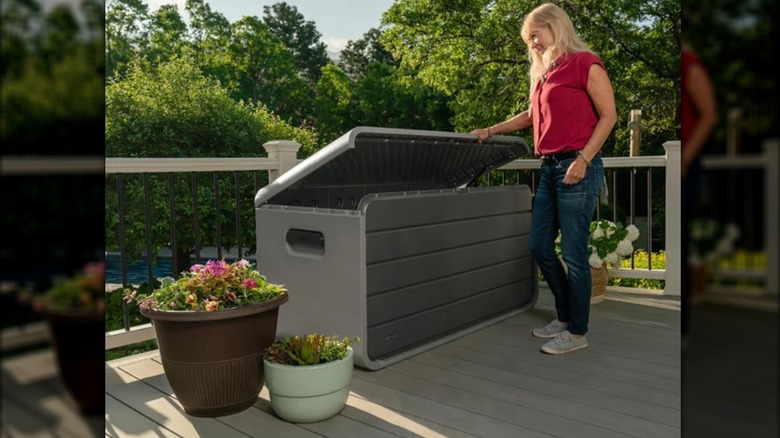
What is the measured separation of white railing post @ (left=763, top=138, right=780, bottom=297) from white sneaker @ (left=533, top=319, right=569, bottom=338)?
311 centimetres

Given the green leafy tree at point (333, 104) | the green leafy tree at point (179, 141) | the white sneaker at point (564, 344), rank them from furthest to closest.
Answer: the green leafy tree at point (333, 104) → the green leafy tree at point (179, 141) → the white sneaker at point (564, 344)

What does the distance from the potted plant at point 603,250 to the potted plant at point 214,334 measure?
228 cm

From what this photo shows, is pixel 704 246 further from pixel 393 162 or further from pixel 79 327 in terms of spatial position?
pixel 393 162

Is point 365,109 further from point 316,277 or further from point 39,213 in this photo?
point 39,213

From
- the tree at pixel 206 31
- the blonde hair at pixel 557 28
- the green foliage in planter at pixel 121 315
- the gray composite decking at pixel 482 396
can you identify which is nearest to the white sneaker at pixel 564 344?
the gray composite decking at pixel 482 396

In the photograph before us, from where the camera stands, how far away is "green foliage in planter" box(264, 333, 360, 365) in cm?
223

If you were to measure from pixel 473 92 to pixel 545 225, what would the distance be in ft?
32.3

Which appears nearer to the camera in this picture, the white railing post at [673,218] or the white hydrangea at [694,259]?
the white hydrangea at [694,259]

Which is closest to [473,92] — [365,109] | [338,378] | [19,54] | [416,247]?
[365,109]

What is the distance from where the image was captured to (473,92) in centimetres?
1263

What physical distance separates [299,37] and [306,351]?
17730 millimetres

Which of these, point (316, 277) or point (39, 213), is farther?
point (316, 277)

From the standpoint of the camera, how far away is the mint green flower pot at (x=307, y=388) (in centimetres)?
219

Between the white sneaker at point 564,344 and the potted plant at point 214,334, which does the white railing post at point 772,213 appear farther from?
the white sneaker at point 564,344
